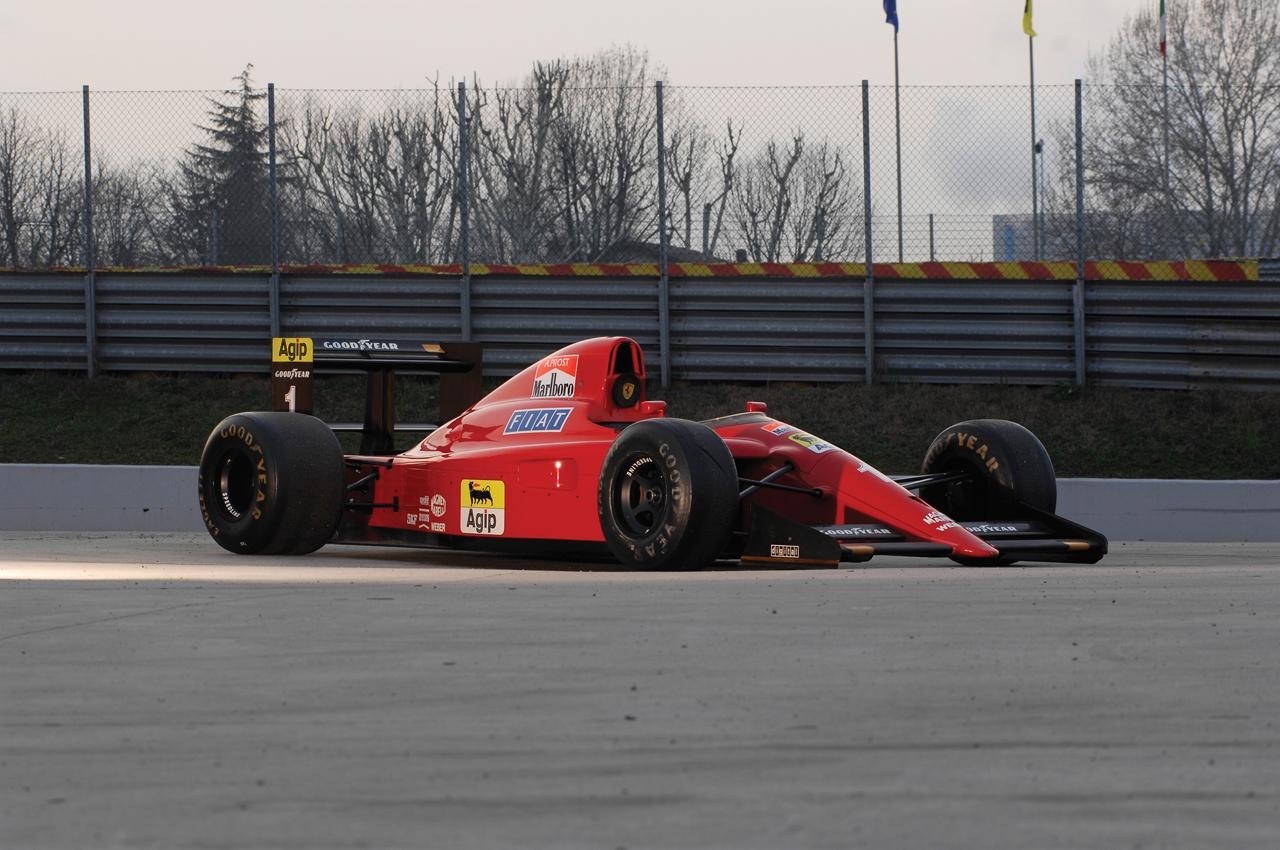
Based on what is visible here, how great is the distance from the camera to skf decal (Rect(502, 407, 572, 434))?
375 inches

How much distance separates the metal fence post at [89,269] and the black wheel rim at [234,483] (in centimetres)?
811

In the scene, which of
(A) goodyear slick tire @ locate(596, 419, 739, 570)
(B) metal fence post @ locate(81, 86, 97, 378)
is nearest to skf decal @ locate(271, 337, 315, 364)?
(A) goodyear slick tire @ locate(596, 419, 739, 570)

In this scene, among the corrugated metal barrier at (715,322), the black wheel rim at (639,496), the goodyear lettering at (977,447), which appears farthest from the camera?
the corrugated metal barrier at (715,322)

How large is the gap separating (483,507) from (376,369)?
210 cm

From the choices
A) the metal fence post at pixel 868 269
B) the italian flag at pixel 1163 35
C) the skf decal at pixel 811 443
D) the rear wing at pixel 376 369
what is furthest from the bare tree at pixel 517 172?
the italian flag at pixel 1163 35

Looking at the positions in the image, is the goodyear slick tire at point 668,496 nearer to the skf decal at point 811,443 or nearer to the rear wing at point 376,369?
the skf decal at point 811,443

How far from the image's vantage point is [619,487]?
8.38 meters

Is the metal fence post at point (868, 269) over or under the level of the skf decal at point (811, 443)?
over

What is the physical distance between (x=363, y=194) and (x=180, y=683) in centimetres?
1605

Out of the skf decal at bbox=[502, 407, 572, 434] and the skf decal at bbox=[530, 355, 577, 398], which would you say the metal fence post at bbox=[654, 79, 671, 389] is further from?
the skf decal at bbox=[502, 407, 572, 434]

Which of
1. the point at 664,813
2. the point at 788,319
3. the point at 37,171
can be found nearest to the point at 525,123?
the point at 788,319

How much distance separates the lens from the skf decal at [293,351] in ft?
36.4

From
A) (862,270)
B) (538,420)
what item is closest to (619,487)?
(538,420)

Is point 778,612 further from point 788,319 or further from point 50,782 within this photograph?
point 788,319
